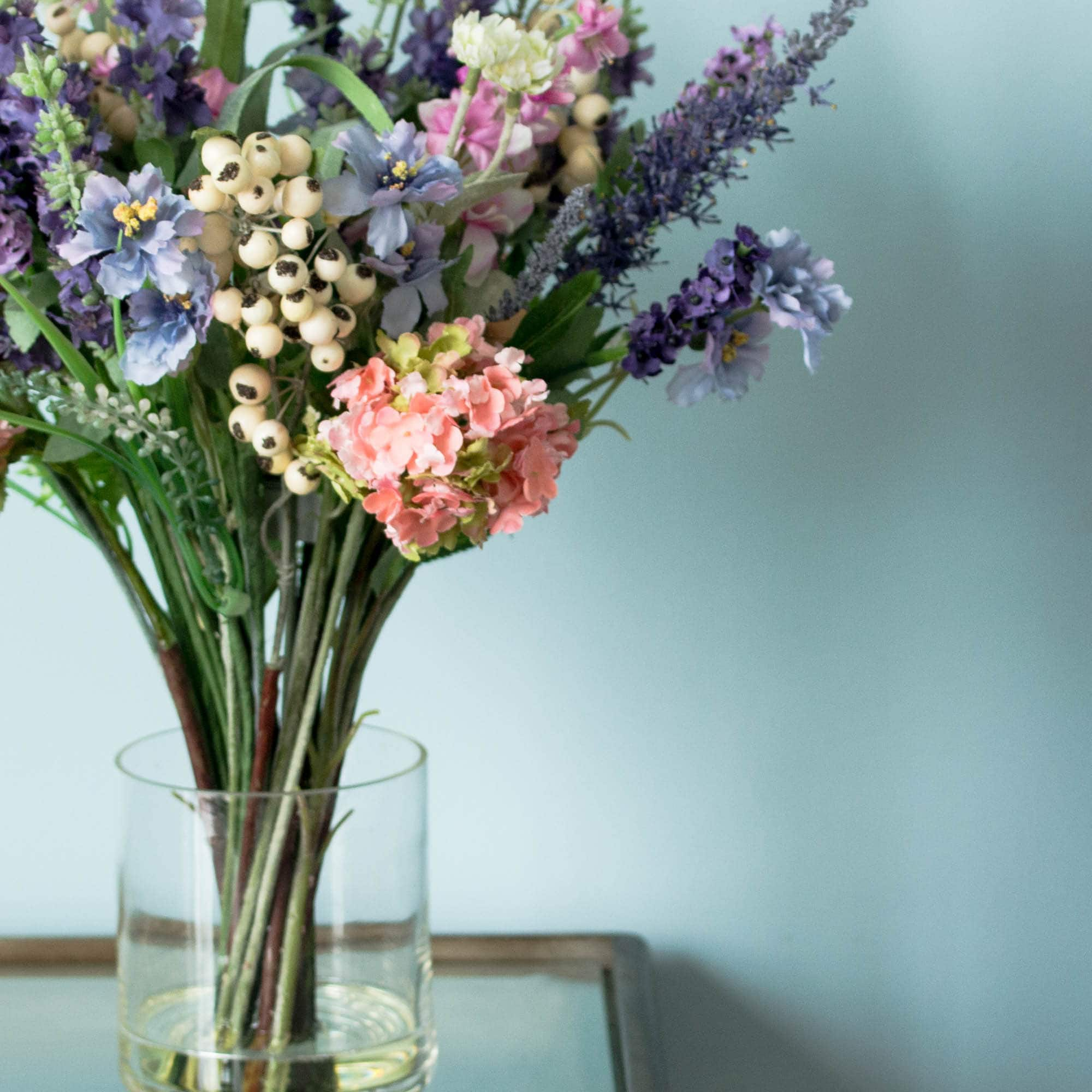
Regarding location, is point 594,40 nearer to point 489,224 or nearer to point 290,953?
point 489,224

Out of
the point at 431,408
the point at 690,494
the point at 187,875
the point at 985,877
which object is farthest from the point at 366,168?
the point at 985,877

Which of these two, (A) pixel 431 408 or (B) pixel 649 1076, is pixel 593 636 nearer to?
(B) pixel 649 1076

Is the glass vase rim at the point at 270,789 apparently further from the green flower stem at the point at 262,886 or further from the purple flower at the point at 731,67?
the purple flower at the point at 731,67

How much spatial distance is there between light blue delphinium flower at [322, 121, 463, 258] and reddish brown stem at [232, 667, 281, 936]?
0.79 ft

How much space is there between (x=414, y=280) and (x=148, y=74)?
0.54 feet

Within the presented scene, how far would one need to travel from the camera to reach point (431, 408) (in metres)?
0.53

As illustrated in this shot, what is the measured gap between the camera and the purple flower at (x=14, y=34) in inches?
23.3

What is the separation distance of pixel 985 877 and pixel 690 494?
39cm

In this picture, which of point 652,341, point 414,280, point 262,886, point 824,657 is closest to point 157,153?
point 414,280

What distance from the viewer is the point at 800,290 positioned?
1.98 ft

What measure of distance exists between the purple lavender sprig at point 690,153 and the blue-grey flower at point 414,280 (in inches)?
4.1

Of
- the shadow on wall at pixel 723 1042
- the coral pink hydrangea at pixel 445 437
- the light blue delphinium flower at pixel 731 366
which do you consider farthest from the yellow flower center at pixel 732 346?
the shadow on wall at pixel 723 1042

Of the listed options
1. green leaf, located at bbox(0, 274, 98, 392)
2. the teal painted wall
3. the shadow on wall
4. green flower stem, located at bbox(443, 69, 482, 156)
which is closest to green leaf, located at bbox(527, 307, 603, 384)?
green flower stem, located at bbox(443, 69, 482, 156)

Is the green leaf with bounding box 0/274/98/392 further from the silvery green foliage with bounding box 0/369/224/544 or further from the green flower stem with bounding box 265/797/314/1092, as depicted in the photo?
the green flower stem with bounding box 265/797/314/1092
